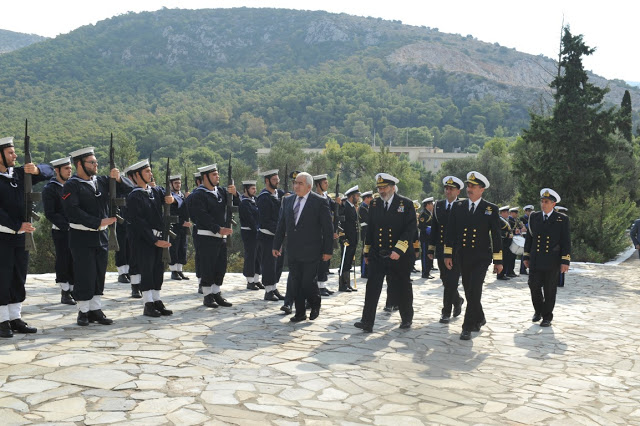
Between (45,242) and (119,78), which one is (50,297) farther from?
(119,78)

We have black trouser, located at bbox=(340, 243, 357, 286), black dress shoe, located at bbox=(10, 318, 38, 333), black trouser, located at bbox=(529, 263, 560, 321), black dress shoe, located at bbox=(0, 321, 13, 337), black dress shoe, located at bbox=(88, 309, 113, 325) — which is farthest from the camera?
black trouser, located at bbox=(340, 243, 357, 286)

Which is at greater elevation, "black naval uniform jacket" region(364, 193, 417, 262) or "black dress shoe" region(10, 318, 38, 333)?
"black naval uniform jacket" region(364, 193, 417, 262)

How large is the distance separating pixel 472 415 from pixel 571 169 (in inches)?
721

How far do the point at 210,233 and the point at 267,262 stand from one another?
4.54ft

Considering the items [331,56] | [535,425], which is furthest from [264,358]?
[331,56]

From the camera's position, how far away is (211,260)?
962 centimetres

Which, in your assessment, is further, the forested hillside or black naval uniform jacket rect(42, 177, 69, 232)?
the forested hillside

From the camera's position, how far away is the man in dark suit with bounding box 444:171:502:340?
8320 millimetres

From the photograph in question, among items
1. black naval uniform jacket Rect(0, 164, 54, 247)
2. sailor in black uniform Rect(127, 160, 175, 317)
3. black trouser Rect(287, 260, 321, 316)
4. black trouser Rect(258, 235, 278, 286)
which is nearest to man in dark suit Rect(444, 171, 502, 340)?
black trouser Rect(287, 260, 321, 316)

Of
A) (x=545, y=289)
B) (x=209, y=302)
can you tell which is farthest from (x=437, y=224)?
(x=209, y=302)

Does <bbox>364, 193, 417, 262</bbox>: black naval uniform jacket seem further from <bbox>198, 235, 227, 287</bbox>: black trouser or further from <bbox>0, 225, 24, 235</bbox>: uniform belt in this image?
<bbox>0, 225, 24, 235</bbox>: uniform belt

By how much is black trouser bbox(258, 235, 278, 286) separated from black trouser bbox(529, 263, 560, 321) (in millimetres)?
4008

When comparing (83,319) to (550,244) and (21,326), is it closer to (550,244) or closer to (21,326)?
Answer: (21,326)

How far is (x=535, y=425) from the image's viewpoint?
16.6ft
